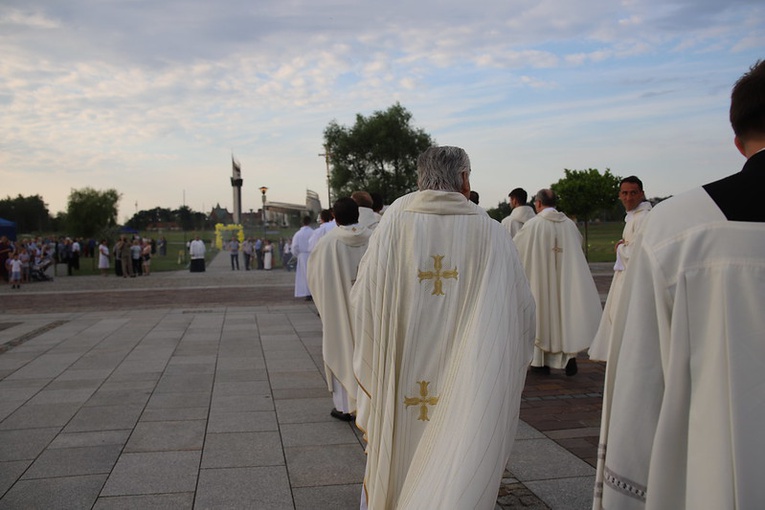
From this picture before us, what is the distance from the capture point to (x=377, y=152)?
181 feet

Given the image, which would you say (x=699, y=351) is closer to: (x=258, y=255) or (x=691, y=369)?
(x=691, y=369)

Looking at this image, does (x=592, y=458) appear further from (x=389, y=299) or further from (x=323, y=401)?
(x=323, y=401)

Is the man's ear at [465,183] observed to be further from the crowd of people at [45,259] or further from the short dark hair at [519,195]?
the crowd of people at [45,259]

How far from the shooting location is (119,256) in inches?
1142

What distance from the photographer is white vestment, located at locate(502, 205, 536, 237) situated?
9.26 meters

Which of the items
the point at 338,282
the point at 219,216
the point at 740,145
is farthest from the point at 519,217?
the point at 219,216

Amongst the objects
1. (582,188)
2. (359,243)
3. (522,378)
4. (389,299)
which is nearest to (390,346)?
(389,299)

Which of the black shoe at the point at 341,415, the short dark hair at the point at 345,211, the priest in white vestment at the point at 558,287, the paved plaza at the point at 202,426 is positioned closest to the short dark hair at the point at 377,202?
the paved plaza at the point at 202,426

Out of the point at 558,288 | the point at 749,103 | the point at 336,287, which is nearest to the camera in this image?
the point at 749,103

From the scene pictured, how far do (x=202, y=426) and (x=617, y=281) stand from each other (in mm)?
4427

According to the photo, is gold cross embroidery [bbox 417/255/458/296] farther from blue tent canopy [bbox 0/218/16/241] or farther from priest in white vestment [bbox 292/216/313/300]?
blue tent canopy [bbox 0/218/16/241]

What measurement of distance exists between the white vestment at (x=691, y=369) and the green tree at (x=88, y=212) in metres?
67.7

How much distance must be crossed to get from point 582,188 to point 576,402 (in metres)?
30.4

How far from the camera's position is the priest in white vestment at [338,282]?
6.09m
